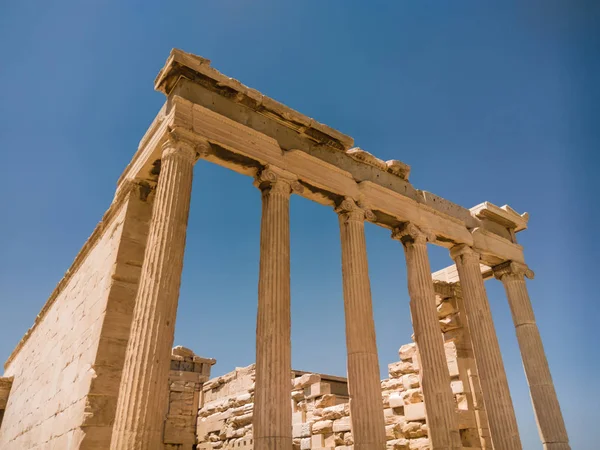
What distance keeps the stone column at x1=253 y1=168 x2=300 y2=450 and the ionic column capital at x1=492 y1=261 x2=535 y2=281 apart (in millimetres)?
9834

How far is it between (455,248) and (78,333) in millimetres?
12486

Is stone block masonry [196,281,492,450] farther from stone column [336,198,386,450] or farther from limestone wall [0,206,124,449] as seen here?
limestone wall [0,206,124,449]

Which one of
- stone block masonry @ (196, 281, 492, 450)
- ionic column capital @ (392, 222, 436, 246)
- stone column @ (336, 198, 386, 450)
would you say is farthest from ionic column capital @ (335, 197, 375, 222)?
stone block masonry @ (196, 281, 492, 450)

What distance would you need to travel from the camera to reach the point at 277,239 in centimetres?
1149

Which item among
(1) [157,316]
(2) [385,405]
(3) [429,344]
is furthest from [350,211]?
(2) [385,405]

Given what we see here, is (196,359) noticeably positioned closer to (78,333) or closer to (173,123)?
(78,333)

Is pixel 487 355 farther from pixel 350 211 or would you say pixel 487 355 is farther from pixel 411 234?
pixel 350 211

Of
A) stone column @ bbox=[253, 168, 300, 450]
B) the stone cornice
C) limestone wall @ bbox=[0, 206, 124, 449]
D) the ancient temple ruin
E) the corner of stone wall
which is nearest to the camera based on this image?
stone column @ bbox=[253, 168, 300, 450]

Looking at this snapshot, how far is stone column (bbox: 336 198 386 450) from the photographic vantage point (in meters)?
11.0

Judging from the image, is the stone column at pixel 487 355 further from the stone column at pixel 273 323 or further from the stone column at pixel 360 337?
the stone column at pixel 273 323

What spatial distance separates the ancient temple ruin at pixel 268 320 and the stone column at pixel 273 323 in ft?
0.10

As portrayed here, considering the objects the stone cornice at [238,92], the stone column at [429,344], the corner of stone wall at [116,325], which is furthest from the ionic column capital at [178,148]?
the stone column at [429,344]

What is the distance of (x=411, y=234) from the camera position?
14898 millimetres

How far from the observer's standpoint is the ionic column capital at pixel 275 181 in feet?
39.8
